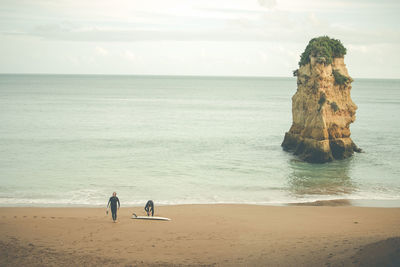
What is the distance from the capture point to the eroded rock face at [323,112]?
33.7m

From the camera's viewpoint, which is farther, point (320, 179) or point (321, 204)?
point (320, 179)

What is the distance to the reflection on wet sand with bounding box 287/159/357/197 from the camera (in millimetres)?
Answer: 26380

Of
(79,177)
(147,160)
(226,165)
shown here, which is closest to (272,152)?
(226,165)

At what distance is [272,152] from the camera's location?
38.4m

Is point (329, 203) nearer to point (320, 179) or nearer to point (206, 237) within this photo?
point (320, 179)

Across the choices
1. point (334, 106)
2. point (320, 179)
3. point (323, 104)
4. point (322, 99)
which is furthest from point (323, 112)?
point (320, 179)

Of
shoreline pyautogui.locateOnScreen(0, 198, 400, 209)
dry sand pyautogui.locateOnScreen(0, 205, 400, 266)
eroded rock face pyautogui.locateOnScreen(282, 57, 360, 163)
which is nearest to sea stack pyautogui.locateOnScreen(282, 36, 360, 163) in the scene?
eroded rock face pyautogui.locateOnScreen(282, 57, 360, 163)

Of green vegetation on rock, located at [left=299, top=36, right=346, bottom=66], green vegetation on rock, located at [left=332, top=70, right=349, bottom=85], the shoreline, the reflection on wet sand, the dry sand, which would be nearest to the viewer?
the dry sand

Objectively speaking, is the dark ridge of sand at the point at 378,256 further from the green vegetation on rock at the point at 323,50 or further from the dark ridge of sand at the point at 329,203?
the green vegetation on rock at the point at 323,50

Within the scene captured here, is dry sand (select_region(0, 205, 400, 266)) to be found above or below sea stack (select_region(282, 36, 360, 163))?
below

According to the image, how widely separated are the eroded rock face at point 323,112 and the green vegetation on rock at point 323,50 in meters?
0.42

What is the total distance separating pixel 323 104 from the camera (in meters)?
33.7

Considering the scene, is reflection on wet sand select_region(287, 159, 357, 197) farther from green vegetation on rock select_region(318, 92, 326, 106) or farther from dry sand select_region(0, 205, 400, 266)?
green vegetation on rock select_region(318, 92, 326, 106)

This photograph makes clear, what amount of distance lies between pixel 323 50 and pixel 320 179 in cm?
1223
